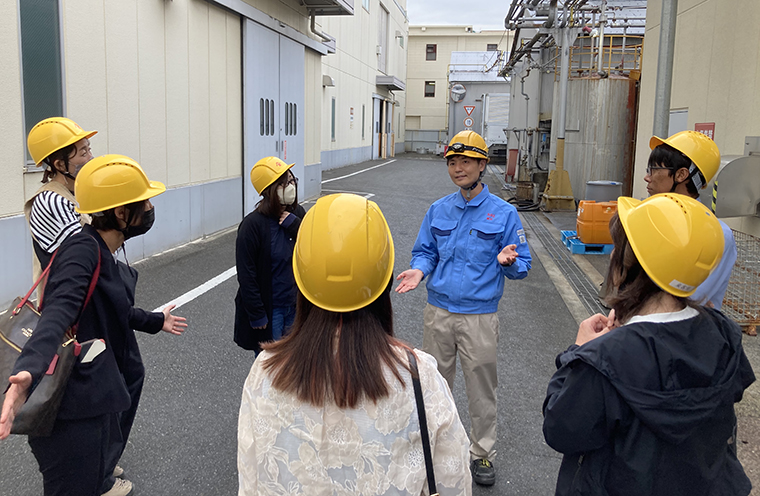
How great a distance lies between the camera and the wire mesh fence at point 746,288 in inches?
246

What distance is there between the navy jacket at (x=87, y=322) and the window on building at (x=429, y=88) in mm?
51035

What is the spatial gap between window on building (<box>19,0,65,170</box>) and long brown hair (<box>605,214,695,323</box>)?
6609 mm

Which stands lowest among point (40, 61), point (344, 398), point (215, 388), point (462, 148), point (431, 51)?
point (215, 388)

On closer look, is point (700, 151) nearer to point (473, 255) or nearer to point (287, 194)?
point (473, 255)

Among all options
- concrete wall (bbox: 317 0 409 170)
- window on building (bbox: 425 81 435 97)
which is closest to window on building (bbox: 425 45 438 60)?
window on building (bbox: 425 81 435 97)

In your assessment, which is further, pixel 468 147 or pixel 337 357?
pixel 468 147

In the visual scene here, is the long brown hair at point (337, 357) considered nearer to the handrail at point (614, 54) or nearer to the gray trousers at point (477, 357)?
the gray trousers at point (477, 357)

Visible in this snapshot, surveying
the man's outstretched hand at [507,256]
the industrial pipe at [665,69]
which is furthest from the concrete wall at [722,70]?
the man's outstretched hand at [507,256]

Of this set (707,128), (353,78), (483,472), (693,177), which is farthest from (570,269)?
(353,78)

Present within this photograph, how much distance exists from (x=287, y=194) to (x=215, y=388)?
178 cm

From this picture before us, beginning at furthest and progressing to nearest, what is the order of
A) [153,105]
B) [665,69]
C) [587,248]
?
[587,248]
[153,105]
[665,69]

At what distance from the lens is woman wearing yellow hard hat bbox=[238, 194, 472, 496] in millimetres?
1626

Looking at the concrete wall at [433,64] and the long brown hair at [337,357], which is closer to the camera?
the long brown hair at [337,357]

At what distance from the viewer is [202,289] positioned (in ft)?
24.7
